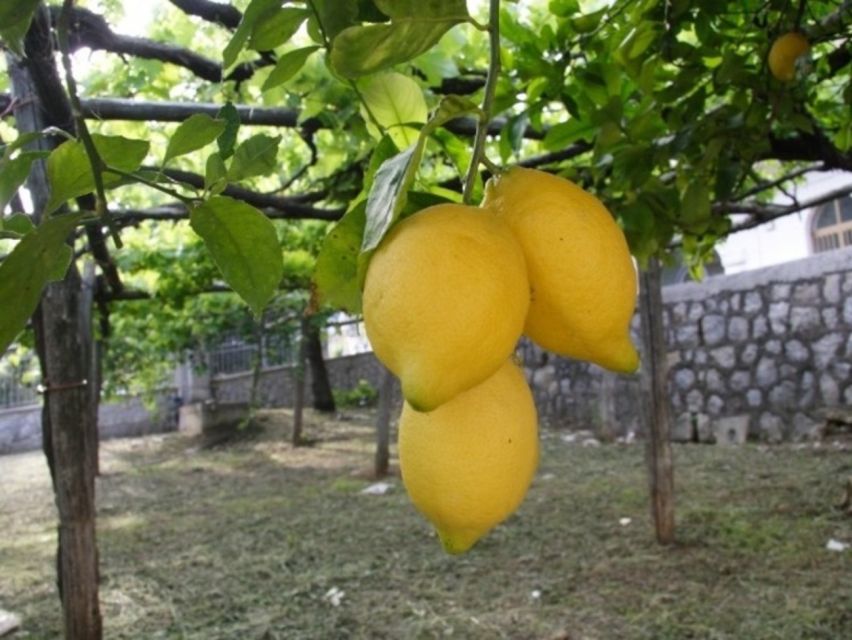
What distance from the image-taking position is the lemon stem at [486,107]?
47 centimetres

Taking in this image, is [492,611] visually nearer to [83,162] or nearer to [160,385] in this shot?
[83,162]

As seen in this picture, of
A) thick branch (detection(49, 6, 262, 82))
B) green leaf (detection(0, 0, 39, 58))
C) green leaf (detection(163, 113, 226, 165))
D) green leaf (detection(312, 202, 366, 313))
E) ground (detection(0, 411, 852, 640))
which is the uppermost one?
thick branch (detection(49, 6, 262, 82))

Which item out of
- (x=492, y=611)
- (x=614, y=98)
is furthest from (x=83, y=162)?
(x=492, y=611)

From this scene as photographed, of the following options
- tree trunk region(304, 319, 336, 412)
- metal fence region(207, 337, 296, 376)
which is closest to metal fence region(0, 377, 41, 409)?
metal fence region(207, 337, 296, 376)

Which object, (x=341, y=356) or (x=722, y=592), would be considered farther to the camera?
(x=341, y=356)

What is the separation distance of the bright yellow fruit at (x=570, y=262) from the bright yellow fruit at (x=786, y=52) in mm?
985

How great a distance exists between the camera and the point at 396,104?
69 cm

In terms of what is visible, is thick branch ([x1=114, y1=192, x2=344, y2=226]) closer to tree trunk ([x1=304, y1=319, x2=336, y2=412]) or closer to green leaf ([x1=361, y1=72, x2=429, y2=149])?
green leaf ([x1=361, y1=72, x2=429, y2=149])

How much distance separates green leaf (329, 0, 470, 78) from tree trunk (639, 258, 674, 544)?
125 inches

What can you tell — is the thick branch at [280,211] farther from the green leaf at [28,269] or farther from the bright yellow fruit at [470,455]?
the bright yellow fruit at [470,455]

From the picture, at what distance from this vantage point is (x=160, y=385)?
10.6m

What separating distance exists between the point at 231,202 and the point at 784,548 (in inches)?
132

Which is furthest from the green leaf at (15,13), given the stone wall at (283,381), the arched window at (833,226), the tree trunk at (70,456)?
the stone wall at (283,381)

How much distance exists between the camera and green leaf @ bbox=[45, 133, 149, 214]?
0.56 meters
